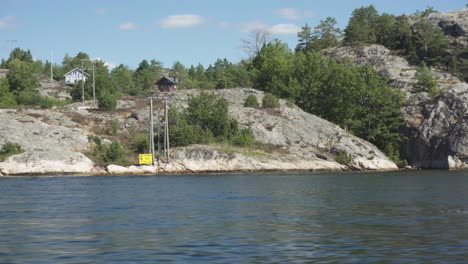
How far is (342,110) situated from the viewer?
440ft

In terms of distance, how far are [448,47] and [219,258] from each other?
16302cm

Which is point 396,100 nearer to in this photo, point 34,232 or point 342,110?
point 342,110

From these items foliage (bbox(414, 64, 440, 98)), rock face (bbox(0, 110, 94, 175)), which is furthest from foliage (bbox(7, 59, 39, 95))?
foliage (bbox(414, 64, 440, 98))

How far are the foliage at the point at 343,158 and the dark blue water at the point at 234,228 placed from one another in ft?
191

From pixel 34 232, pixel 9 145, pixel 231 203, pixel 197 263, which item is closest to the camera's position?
pixel 197 263

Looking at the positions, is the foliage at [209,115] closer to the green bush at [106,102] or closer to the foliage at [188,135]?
the foliage at [188,135]

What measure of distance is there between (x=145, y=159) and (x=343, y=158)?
1308 inches

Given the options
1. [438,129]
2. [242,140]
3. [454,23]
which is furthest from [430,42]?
[242,140]

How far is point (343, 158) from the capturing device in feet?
365

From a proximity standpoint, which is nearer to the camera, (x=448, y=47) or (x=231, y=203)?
(x=231, y=203)

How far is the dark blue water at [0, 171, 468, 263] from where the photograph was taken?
23.2 metres

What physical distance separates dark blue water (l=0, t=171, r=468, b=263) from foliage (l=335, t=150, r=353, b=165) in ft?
191

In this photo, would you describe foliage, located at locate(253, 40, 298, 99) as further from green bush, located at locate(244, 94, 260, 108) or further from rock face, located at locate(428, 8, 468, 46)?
rock face, located at locate(428, 8, 468, 46)

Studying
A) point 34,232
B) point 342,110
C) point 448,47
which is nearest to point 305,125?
point 342,110
